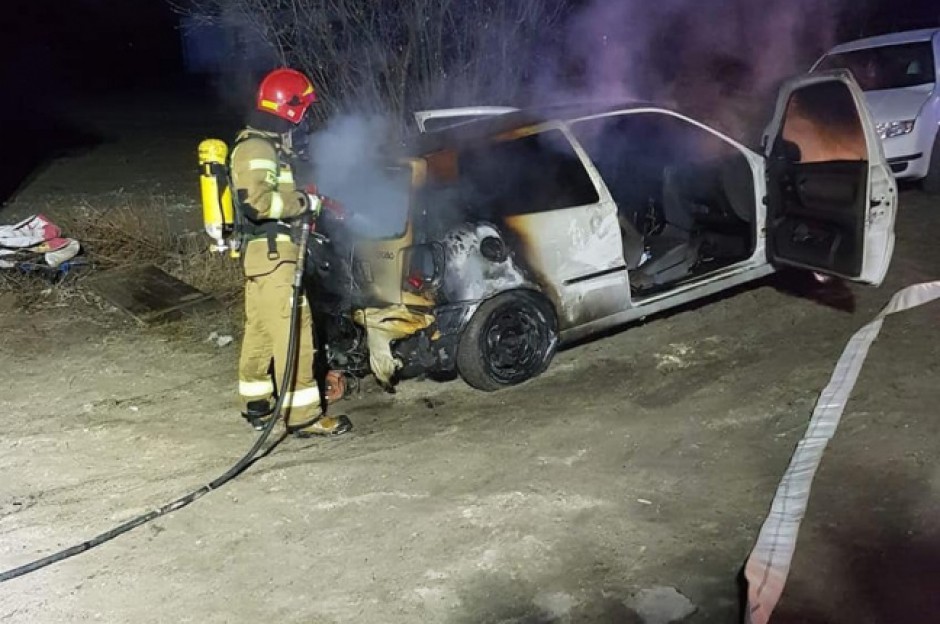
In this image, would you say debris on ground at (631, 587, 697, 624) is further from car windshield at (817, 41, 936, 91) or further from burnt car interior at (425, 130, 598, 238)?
car windshield at (817, 41, 936, 91)

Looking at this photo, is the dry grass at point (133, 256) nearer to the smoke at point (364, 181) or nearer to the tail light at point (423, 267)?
the smoke at point (364, 181)

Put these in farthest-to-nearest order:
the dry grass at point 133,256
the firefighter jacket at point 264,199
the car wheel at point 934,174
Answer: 1. the car wheel at point 934,174
2. the dry grass at point 133,256
3. the firefighter jacket at point 264,199

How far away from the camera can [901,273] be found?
7258mm

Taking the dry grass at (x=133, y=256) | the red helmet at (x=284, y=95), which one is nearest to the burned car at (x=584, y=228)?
the red helmet at (x=284, y=95)

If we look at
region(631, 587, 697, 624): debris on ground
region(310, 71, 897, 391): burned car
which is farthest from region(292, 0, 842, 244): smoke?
region(631, 587, 697, 624): debris on ground

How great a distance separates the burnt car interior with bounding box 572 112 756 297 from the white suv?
3295 mm

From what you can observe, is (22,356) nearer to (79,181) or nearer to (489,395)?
(489,395)

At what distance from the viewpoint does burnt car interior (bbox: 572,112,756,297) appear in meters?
6.33

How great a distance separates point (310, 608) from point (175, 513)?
1126 mm

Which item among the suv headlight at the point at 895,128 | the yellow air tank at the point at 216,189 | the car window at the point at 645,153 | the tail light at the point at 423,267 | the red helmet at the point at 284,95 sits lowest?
the suv headlight at the point at 895,128

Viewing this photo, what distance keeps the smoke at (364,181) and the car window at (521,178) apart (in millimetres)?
351

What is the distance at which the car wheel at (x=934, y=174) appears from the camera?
9.47 m

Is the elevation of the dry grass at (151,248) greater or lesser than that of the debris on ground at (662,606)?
greater

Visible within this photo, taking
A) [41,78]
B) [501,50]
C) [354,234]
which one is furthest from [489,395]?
[41,78]
